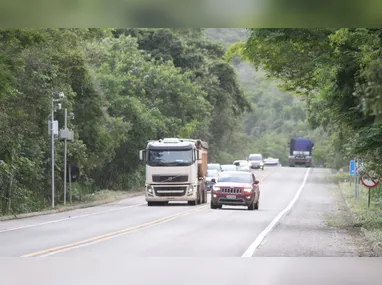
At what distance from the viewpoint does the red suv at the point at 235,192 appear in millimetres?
41656

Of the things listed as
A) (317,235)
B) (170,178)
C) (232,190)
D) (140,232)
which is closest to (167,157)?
(170,178)

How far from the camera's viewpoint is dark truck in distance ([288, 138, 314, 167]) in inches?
4277

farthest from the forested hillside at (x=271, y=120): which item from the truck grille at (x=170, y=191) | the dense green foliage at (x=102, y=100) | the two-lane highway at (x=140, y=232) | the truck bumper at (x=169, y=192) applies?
the two-lane highway at (x=140, y=232)

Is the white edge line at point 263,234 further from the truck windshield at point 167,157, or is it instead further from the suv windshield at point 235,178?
the truck windshield at point 167,157

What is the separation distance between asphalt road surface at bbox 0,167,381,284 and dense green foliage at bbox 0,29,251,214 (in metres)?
4.59

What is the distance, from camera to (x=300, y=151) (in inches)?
4397

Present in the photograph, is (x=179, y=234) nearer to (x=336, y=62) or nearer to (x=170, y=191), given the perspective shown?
(x=336, y=62)

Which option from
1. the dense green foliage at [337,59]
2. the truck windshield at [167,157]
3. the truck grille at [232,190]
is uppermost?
the dense green foliage at [337,59]

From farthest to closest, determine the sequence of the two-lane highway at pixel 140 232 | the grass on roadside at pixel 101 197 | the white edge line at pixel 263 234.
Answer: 1. the grass on roadside at pixel 101 197
2. the two-lane highway at pixel 140 232
3. the white edge line at pixel 263 234

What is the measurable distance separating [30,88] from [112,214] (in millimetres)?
6522

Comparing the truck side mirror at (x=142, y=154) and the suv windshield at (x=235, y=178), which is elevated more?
the truck side mirror at (x=142, y=154)

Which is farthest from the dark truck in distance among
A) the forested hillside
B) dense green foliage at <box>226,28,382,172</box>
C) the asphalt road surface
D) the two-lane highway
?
dense green foliage at <box>226,28,382,172</box>

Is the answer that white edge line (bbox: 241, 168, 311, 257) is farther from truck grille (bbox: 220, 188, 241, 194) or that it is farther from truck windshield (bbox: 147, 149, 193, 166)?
truck windshield (bbox: 147, 149, 193, 166)

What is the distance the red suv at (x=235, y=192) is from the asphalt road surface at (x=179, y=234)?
20.8 inches
